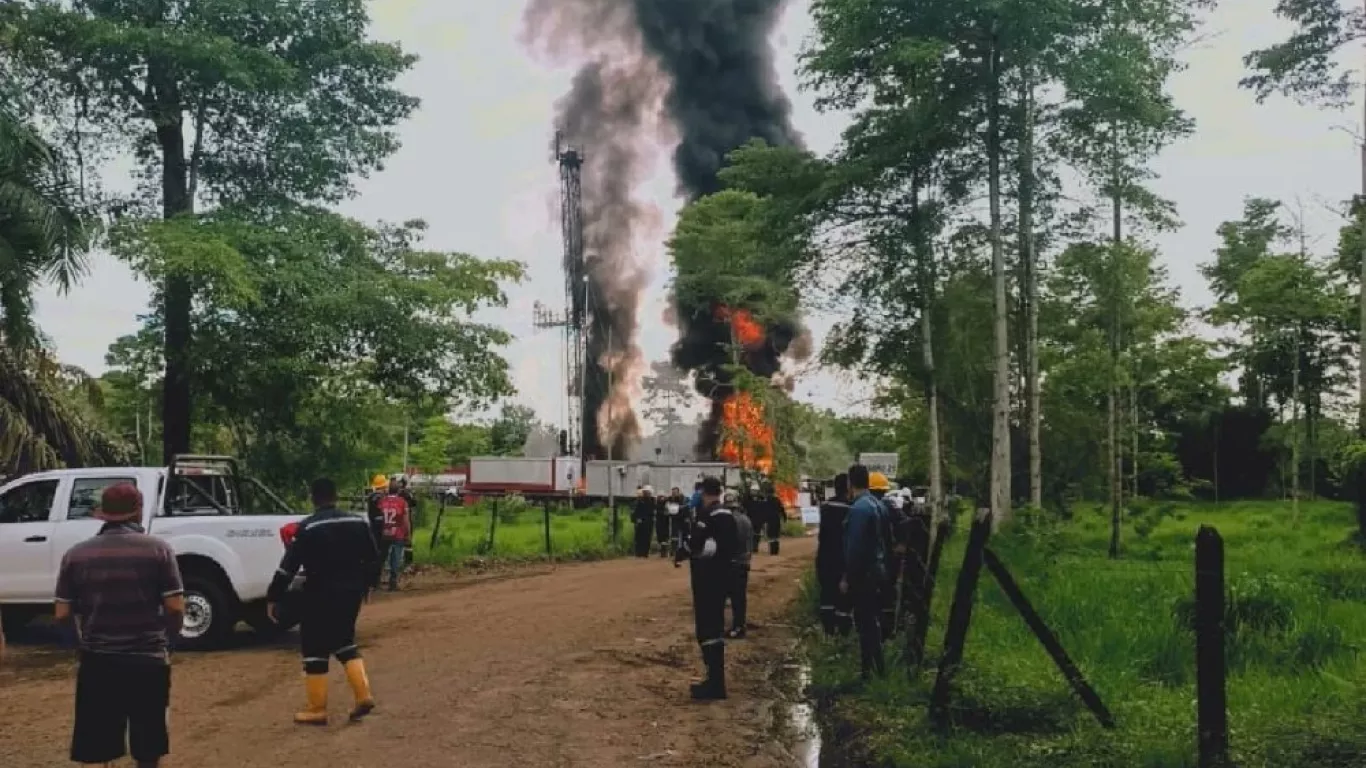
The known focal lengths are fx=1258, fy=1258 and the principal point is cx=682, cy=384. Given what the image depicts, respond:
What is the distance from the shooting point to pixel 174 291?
1997 centimetres

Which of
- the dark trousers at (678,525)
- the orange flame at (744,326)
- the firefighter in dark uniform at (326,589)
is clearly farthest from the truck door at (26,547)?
the orange flame at (744,326)

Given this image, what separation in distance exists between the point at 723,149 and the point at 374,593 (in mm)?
33047

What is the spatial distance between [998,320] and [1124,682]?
14787 mm

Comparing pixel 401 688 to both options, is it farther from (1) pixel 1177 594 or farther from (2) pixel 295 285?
(2) pixel 295 285

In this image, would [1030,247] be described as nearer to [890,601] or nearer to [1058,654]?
[890,601]

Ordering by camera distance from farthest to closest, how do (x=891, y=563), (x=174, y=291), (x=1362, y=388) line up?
(x=1362, y=388)
(x=174, y=291)
(x=891, y=563)

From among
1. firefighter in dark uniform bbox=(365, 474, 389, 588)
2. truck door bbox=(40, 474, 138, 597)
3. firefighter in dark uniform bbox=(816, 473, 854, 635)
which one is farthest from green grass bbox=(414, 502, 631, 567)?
firefighter in dark uniform bbox=(816, 473, 854, 635)

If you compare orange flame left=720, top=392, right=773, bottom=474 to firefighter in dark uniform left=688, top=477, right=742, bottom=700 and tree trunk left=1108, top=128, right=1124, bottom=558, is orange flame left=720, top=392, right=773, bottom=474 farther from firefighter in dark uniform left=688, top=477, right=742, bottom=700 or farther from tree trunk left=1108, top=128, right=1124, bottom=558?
firefighter in dark uniform left=688, top=477, right=742, bottom=700

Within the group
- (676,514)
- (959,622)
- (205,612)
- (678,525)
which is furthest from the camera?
(676,514)

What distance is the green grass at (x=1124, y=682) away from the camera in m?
6.71

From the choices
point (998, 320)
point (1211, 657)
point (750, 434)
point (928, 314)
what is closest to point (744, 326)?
point (750, 434)

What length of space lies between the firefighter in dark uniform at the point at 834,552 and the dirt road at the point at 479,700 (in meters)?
0.85

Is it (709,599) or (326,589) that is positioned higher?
(326,589)

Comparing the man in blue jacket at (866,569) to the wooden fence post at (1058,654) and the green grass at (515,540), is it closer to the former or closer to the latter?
the wooden fence post at (1058,654)
